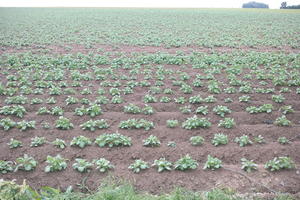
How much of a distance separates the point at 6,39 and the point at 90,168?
73.2 feet

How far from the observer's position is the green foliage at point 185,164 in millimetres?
6251

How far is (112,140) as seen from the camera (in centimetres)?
737

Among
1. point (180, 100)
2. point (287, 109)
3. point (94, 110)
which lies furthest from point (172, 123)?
point (287, 109)

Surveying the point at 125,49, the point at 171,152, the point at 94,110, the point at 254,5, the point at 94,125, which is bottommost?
the point at 171,152

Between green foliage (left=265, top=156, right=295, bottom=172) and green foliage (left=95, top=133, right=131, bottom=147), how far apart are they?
10.9 ft

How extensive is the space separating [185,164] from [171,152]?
0.84 meters

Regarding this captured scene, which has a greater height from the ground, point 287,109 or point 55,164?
point 287,109

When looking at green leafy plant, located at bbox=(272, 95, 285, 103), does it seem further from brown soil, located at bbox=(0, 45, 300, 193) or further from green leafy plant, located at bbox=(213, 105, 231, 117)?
green leafy plant, located at bbox=(213, 105, 231, 117)

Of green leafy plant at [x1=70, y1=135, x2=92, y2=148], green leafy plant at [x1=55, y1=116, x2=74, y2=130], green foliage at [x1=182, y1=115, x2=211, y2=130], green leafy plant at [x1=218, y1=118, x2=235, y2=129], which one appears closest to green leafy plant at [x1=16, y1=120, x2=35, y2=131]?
green leafy plant at [x1=55, y1=116, x2=74, y2=130]

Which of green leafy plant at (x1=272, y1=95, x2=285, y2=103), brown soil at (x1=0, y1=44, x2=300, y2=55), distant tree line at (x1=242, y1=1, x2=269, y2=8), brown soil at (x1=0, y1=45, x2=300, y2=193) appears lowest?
brown soil at (x1=0, y1=45, x2=300, y2=193)

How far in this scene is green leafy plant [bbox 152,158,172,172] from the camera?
20.4 feet

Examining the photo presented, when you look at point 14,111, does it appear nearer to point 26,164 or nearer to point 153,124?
point 26,164

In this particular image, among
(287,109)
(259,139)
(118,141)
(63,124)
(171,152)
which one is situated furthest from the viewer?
(287,109)

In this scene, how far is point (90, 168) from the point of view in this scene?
6.36 meters
